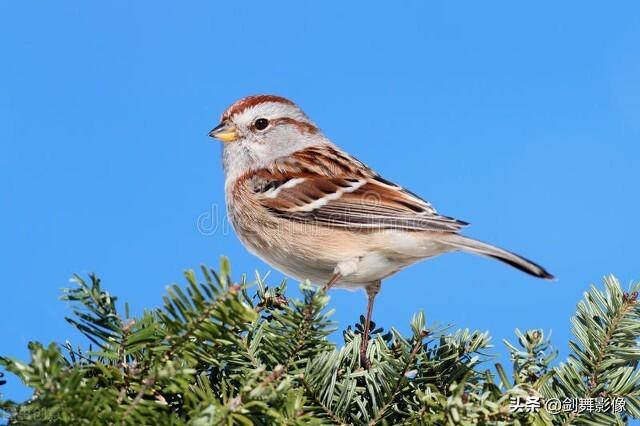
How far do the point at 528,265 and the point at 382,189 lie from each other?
4.91 ft

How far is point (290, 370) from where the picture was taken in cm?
265

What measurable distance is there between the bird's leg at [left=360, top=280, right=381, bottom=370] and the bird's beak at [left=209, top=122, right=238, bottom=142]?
5.32ft

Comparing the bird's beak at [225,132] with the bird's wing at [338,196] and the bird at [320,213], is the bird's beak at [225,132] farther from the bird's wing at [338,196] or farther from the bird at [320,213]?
the bird's wing at [338,196]

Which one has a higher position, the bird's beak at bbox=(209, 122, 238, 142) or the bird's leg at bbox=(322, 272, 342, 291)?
the bird's beak at bbox=(209, 122, 238, 142)

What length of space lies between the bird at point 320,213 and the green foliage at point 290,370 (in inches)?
19.3

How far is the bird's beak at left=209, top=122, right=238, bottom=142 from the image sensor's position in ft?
17.0

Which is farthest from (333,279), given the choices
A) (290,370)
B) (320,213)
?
(290,370)

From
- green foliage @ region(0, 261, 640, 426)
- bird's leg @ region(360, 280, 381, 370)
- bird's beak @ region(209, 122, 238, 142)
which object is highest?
bird's beak @ region(209, 122, 238, 142)

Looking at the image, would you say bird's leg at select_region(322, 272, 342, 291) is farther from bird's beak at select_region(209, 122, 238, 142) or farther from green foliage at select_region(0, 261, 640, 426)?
bird's beak at select_region(209, 122, 238, 142)

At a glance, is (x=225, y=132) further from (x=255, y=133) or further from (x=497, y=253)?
(x=497, y=253)

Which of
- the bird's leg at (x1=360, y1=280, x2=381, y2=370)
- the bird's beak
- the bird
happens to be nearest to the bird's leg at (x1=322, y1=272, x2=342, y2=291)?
the bird

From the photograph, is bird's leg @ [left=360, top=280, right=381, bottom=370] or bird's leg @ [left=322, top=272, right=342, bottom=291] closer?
bird's leg @ [left=360, top=280, right=381, bottom=370]

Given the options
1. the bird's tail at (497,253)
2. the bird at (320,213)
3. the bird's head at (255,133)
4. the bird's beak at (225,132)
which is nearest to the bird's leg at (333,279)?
the bird at (320,213)

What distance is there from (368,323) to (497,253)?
75cm
